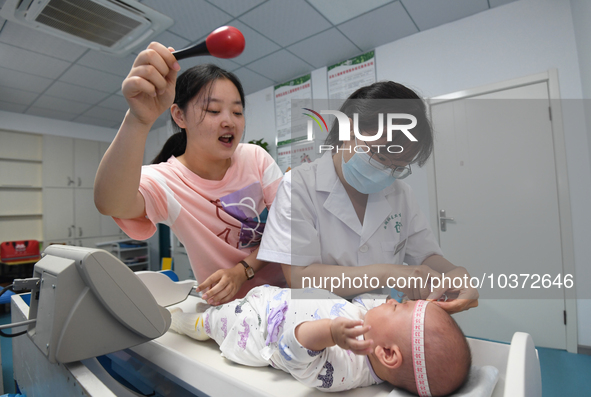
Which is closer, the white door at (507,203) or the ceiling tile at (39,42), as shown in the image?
the white door at (507,203)

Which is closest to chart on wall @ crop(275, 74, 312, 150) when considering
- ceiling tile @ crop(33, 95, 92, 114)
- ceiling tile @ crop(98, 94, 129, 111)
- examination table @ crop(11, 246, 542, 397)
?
ceiling tile @ crop(98, 94, 129, 111)

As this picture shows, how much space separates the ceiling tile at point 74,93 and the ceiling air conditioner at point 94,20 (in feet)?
4.26

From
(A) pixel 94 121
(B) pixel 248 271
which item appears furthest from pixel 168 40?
(A) pixel 94 121

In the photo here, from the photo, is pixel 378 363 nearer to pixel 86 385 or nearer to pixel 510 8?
pixel 86 385

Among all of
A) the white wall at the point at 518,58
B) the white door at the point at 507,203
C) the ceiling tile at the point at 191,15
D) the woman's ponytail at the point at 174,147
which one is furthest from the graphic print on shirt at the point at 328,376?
the ceiling tile at the point at 191,15

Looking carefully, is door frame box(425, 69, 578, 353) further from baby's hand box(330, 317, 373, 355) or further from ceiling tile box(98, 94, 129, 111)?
ceiling tile box(98, 94, 129, 111)

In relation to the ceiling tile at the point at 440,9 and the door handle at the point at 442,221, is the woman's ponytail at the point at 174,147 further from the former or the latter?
the door handle at the point at 442,221

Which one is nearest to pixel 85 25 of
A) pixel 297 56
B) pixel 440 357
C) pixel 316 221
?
pixel 297 56

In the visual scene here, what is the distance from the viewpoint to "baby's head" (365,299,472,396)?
592 millimetres

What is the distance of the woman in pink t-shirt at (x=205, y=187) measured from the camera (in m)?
0.74

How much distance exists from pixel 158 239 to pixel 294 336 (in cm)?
560

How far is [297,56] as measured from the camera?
3.25 meters

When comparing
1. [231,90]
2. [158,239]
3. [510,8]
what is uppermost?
[510,8]

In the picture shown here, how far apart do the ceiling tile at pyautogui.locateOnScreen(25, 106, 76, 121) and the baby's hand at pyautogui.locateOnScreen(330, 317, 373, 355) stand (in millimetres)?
5791
